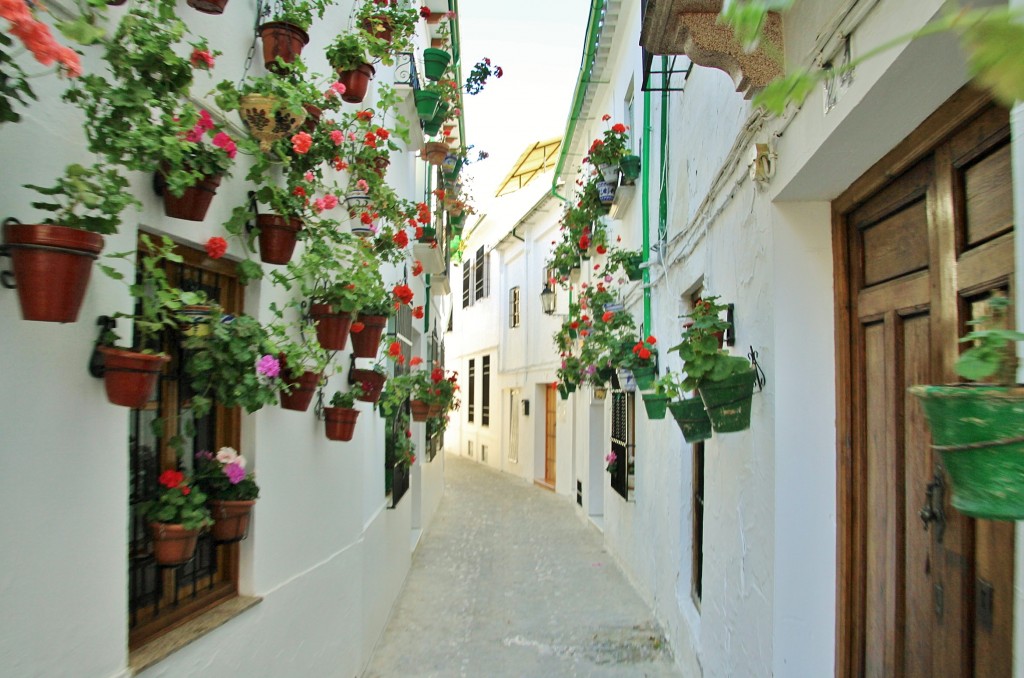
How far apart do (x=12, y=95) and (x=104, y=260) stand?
752 mm

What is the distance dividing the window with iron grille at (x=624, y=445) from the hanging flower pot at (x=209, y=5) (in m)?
6.19

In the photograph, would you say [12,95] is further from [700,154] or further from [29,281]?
[700,154]

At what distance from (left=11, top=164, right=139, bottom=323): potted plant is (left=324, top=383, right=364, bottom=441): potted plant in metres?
2.41

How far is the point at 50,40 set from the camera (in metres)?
1.45

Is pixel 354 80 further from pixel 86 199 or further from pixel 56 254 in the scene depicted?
pixel 56 254

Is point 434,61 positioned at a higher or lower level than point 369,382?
higher

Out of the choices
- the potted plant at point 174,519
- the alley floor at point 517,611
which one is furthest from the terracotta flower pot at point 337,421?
the alley floor at point 517,611

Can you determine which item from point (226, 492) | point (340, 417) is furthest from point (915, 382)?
point (340, 417)

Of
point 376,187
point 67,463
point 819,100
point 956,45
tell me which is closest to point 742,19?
point 956,45

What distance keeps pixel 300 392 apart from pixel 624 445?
17.6 feet

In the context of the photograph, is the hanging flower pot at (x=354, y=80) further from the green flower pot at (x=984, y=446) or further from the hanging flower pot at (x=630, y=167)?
the hanging flower pot at (x=630, y=167)

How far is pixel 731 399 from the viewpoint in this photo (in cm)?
305

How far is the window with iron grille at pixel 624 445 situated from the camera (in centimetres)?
808

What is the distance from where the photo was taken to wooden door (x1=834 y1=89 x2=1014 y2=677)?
1903 mm
